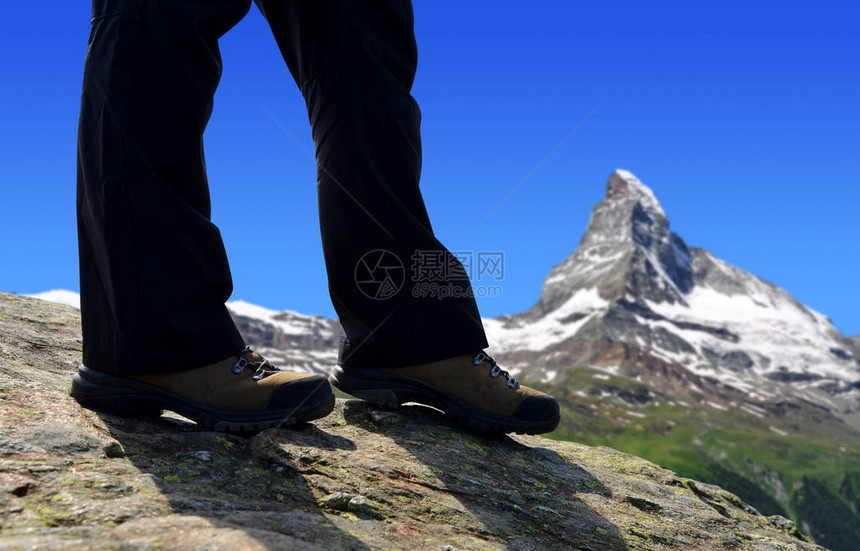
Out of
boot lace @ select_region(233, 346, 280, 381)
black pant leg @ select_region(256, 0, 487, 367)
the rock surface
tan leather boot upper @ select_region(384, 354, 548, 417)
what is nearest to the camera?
the rock surface

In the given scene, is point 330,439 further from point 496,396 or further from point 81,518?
point 81,518

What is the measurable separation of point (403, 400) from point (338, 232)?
146 cm

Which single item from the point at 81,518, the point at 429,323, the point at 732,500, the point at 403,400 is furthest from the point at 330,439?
the point at 732,500

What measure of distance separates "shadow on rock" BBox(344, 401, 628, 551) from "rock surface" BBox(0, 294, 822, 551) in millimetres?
14

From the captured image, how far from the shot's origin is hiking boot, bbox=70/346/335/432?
4773mm

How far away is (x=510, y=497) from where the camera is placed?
4895 mm

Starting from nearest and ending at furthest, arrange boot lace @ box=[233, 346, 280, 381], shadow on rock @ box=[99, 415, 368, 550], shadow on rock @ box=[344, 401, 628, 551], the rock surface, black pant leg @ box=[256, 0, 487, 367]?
shadow on rock @ box=[99, 415, 368, 550] → the rock surface → shadow on rock @ box=[344, 401, 628, 551] → boot lace @ box=[233, 346, 280, 381] → black pant leg @ box=[256, 0, 487, 367]

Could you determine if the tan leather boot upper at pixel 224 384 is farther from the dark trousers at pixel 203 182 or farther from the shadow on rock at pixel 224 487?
the shadow on rock at pixel 224 487

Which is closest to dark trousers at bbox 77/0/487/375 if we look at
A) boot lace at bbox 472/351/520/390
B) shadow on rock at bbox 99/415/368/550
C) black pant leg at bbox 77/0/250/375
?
black pant leg at bbox 77/0/250/375

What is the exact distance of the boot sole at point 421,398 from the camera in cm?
573

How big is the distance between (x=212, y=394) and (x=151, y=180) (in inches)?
57.5

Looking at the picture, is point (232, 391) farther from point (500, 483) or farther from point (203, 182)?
point (500, 483)

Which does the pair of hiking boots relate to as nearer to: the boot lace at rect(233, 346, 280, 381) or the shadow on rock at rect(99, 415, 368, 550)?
the boot lace at rect(233, 346, 280, 381)

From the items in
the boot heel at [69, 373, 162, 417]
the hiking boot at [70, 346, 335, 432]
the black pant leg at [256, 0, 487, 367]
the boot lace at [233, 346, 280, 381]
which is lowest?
the boot heel at [69, 373, 162, 417]
